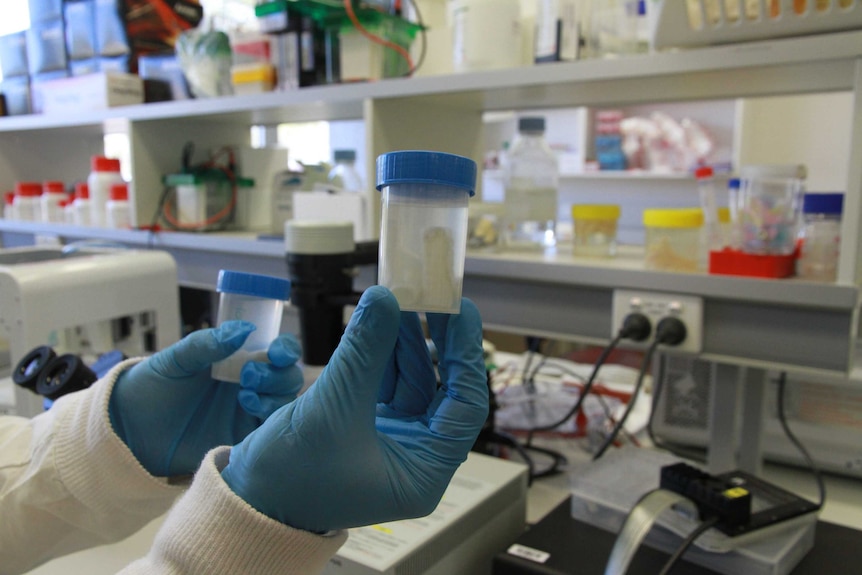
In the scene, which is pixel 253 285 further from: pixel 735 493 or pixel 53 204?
pixel 53 204

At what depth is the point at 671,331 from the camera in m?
0.96

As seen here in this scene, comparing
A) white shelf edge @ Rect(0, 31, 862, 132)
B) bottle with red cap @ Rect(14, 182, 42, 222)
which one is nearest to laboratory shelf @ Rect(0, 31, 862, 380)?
white shelf edge @ Rect(0, 31, 862, 132)

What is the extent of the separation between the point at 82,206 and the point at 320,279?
117 centimetres

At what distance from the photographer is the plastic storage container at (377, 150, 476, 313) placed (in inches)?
18.6

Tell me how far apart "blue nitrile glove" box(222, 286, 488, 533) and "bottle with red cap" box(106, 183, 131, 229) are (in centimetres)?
147

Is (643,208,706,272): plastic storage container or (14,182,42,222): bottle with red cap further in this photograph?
(14,182,42,222): bottle with red cap

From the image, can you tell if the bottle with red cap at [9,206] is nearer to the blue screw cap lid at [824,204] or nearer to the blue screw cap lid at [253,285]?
the blue screw cap lid at [253,285]

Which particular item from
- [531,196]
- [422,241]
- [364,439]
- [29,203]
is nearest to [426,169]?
[422,241]

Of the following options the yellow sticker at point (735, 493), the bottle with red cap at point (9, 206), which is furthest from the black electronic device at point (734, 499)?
the bottle with red cap at point (9, 206)

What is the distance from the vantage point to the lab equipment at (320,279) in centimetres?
103

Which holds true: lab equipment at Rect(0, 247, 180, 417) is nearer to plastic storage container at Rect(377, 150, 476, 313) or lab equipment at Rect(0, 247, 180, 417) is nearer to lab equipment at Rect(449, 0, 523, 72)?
lab equipment at Rect(449, 0, 523, 72)

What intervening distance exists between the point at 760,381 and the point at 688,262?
1.12ft

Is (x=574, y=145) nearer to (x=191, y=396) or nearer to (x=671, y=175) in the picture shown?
(x=671, y=175)

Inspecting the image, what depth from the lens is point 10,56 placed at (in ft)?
6.92
